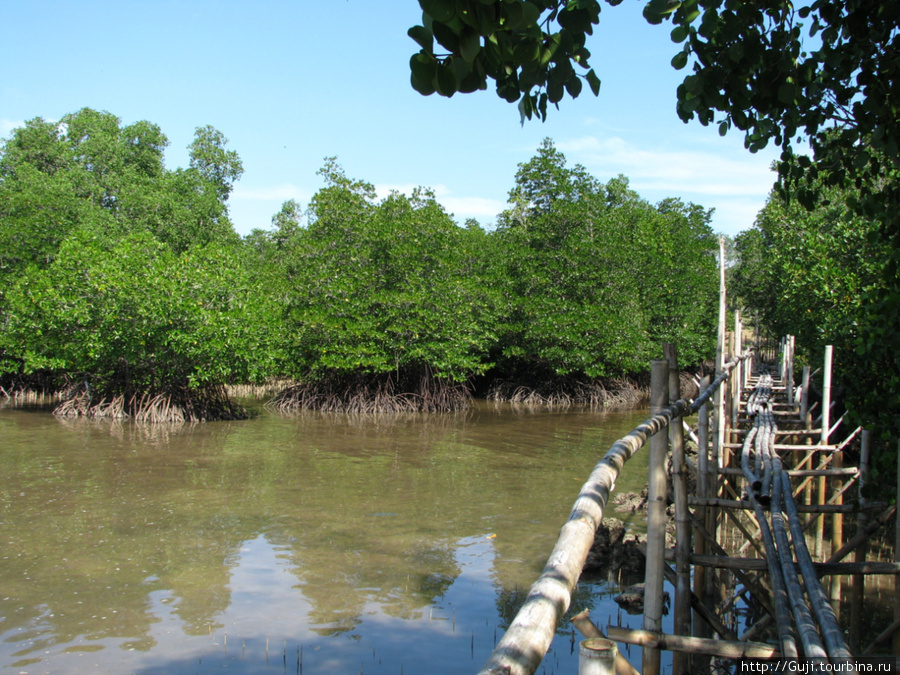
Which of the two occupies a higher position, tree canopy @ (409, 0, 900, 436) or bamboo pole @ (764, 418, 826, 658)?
tree canopy @ (409, 0, 900, 436)

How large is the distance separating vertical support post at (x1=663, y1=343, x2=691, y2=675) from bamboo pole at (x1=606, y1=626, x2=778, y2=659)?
0.77m

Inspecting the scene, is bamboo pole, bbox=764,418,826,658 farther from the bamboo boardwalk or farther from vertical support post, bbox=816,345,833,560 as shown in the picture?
vertical support post, bbox=816,345,833,560

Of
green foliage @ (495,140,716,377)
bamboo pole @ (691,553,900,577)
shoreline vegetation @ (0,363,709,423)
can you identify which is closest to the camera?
bamboo pole @ (691,553,900,577)

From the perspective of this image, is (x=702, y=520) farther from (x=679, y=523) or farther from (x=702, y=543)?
(x=679, y=523)

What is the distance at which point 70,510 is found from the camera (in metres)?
8.32

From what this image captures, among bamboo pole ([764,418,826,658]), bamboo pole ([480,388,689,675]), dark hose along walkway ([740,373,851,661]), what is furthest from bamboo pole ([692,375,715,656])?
bamboo pole ([480,388,689,675])

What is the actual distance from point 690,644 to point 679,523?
36.5 inches

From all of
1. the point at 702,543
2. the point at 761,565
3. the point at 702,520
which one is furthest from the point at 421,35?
the point at 702,520

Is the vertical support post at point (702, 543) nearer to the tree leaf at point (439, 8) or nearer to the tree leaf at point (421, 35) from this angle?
the tree leaf at point (421, 35)

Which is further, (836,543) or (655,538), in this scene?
(836,543)

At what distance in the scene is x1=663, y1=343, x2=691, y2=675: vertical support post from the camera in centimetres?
323

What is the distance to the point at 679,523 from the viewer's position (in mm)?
3564

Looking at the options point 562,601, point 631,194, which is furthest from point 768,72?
point 631,194

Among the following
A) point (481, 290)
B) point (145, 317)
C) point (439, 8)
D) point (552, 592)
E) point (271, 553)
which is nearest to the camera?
point (552, 592)
